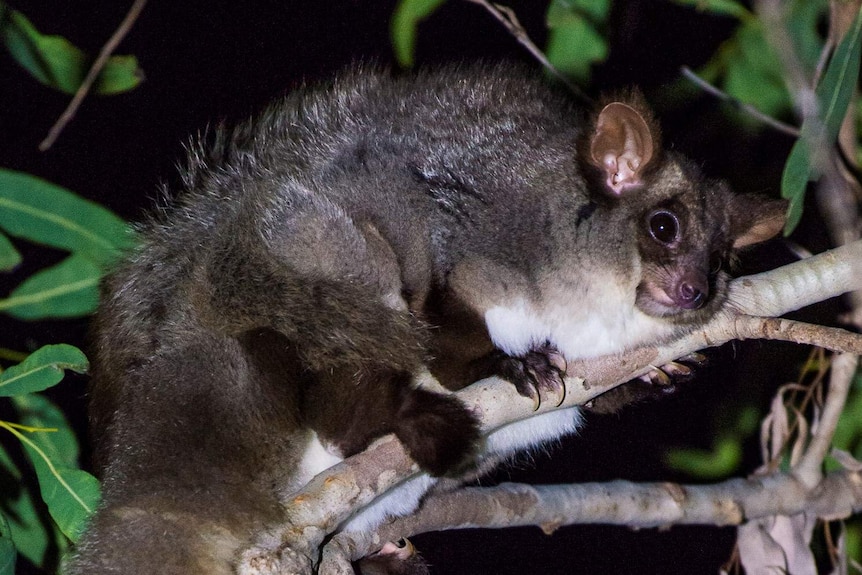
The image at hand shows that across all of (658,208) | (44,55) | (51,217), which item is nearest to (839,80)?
(658,208)

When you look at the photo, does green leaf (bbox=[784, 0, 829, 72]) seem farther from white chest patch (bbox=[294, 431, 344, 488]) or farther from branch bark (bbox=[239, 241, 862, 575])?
white chest patch (bbox=[294, 431, 344, 488])

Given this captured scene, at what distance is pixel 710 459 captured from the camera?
4258 mm

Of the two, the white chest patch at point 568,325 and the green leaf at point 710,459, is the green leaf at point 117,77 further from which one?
the green leaf at point 710,459

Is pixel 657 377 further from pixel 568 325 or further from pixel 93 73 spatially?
pixel 93 73

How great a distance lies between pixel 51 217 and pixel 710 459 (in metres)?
2.78

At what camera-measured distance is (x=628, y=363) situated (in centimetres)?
261

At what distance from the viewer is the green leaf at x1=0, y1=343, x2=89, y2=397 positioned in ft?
8.03

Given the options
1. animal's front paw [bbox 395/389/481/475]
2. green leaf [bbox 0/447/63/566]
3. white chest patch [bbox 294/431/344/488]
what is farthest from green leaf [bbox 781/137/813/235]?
green leaf [bbox 0/447/63/566]

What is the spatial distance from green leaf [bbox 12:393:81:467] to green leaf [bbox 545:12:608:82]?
79.9 inches

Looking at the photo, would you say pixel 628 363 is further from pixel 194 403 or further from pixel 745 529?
pixel 745 529

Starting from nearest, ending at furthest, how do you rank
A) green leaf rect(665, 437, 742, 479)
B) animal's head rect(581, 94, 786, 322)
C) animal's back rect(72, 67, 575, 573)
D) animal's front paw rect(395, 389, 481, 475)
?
animal's back rect(72, 67, 575, 573) → animal's front paw rect(395, 389, 481, 475) → animal's head rect(581, 94, 786, 322) → green leaf rect(665, 437, 742, 479)

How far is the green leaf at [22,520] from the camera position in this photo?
118 inches

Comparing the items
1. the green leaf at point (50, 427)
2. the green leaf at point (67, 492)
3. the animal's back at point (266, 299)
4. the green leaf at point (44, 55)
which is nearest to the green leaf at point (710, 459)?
the animal's back at point (266, 299)

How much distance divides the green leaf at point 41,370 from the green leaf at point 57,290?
1.13 feet
